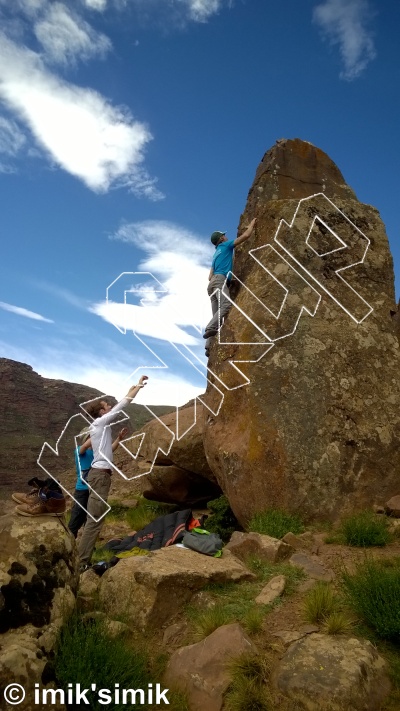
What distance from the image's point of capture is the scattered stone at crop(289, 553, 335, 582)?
5.81 m

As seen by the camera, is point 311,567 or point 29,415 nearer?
point 311,567

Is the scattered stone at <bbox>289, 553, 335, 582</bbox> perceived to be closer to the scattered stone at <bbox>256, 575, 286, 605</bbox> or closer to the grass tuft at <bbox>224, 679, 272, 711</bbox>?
the scattered stone at <bbox>256, 575, 286, 605</bbox>

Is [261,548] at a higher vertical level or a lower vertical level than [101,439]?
lower

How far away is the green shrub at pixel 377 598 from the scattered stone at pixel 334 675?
0.27 m

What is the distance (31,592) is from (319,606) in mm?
2437

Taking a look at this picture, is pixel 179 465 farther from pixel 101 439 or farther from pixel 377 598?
pixel 377 598

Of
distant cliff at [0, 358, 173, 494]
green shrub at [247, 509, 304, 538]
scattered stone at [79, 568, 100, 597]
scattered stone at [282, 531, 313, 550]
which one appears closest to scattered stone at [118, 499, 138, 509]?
green shrub at [247, 509, 304, 538]

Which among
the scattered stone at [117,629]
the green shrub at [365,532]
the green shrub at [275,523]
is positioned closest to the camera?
the scattered stone at [117,629]

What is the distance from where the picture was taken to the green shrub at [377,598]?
4.30m

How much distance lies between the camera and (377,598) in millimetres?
4445

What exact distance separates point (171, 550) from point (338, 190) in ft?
27.2

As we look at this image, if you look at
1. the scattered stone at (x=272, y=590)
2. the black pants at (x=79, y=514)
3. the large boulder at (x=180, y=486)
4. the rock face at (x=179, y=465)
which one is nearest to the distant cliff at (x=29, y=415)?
the rock face at (x=179, y=465)

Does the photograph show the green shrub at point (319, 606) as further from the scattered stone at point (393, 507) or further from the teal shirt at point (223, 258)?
the teal shirt at point (223, 258)
